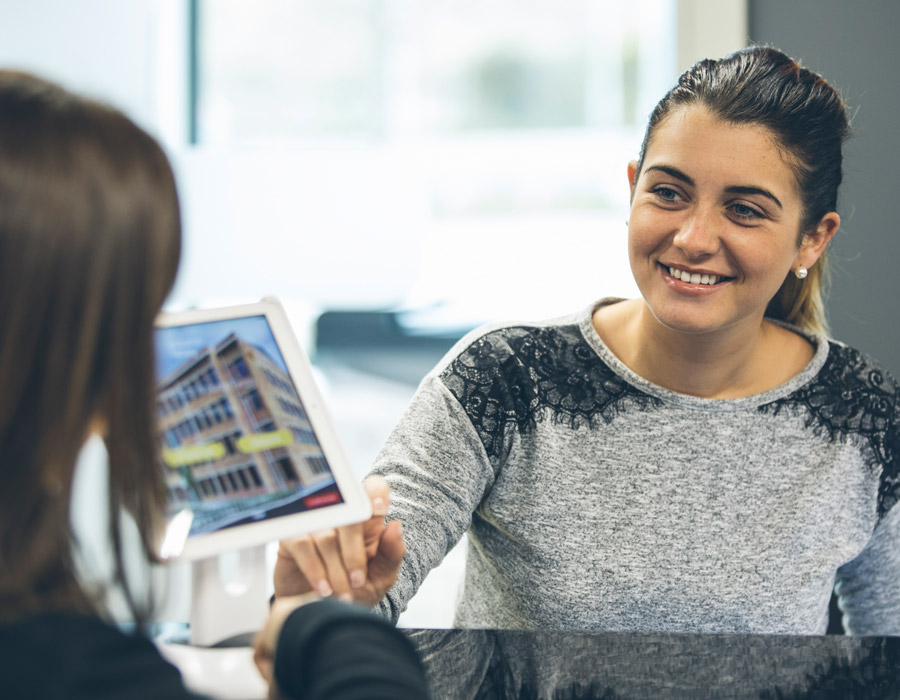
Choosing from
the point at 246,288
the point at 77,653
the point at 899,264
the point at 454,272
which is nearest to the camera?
the point at 77,653

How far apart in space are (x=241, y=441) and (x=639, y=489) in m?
0.59

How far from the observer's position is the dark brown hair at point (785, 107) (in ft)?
3.55

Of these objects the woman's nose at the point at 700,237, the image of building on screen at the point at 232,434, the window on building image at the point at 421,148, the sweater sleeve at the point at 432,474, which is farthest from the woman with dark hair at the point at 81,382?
the window on building image at the point at 421,148

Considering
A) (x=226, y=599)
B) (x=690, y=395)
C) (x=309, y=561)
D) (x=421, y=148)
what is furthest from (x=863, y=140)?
(x=421, y=148)

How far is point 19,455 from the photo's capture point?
21.6 inches

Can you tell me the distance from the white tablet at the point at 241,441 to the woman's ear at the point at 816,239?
741 mm

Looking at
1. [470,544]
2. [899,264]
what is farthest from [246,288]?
[899,264]

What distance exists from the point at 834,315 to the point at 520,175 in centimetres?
172

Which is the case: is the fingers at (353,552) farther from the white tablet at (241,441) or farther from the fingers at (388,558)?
the white tablet at (241,441)

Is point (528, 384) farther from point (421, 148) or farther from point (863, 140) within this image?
point (421, 148)

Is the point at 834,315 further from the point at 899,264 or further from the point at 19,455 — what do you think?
the point at 19,455

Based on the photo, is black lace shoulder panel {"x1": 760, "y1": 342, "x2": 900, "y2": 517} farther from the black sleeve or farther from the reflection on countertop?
the black sleeve

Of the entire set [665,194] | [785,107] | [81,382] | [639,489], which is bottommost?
[639,489]

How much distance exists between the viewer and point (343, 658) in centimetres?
54
